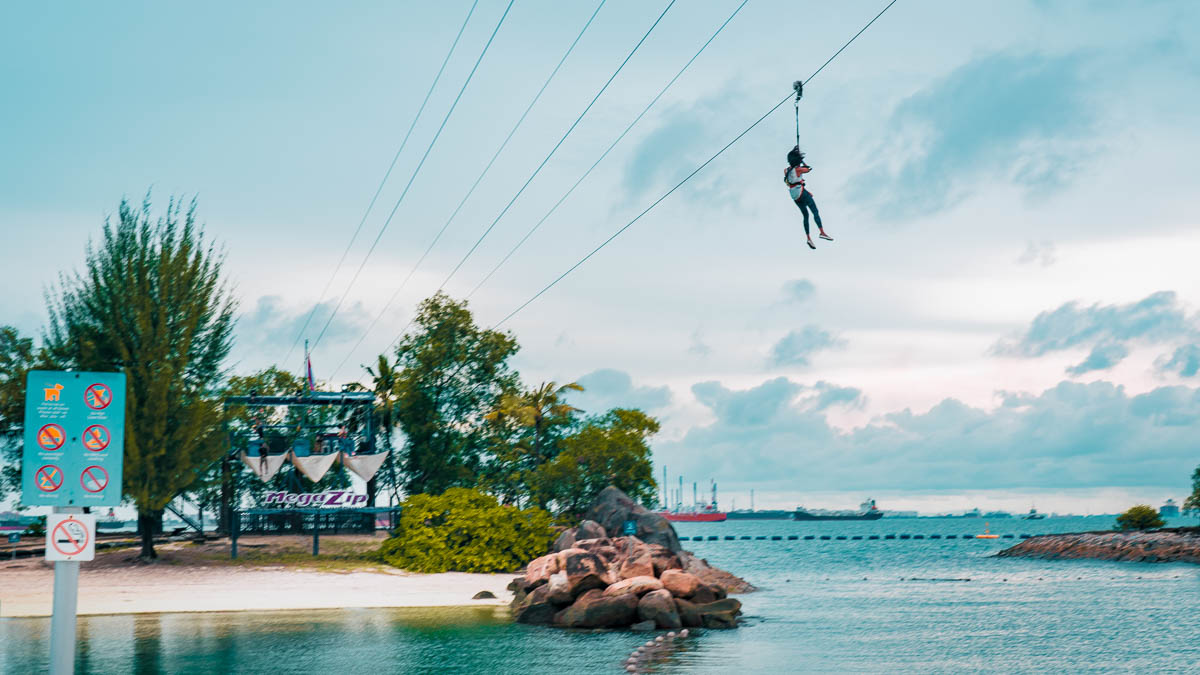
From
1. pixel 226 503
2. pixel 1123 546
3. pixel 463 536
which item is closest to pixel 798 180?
pixel 463 536

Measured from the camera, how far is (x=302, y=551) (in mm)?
47594

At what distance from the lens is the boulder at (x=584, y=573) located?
3388 centimetres

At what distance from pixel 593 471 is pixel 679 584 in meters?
17.6

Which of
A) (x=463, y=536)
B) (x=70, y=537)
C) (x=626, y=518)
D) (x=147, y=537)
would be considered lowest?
(x=463, y=536)

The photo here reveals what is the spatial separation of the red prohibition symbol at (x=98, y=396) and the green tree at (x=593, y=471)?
130 ft

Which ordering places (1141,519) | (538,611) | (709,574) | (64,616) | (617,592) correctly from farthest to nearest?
1. (1141,519)
2. (709,574)
3. (538,611)
4. (617,592)
5. (64,616)

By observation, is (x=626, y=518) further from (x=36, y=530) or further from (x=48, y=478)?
(x=48, y=478)

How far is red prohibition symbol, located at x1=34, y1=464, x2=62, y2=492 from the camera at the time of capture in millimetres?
10750

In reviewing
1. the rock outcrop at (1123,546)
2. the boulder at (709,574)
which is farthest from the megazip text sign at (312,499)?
the rock outcrop at (1123,546)

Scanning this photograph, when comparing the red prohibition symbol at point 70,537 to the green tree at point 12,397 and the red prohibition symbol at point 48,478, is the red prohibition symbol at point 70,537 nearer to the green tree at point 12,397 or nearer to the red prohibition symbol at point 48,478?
the red prohibition symbol at point 48,478

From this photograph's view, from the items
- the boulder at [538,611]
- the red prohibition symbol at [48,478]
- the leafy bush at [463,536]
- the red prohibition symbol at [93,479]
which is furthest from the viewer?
the leafy bush at [463,536]

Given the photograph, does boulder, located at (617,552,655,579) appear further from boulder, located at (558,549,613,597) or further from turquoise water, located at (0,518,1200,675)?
turquoise water, located at (0,518,1200,675)

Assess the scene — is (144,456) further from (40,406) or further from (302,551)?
(40,406)

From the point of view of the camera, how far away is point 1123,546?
89.4m
